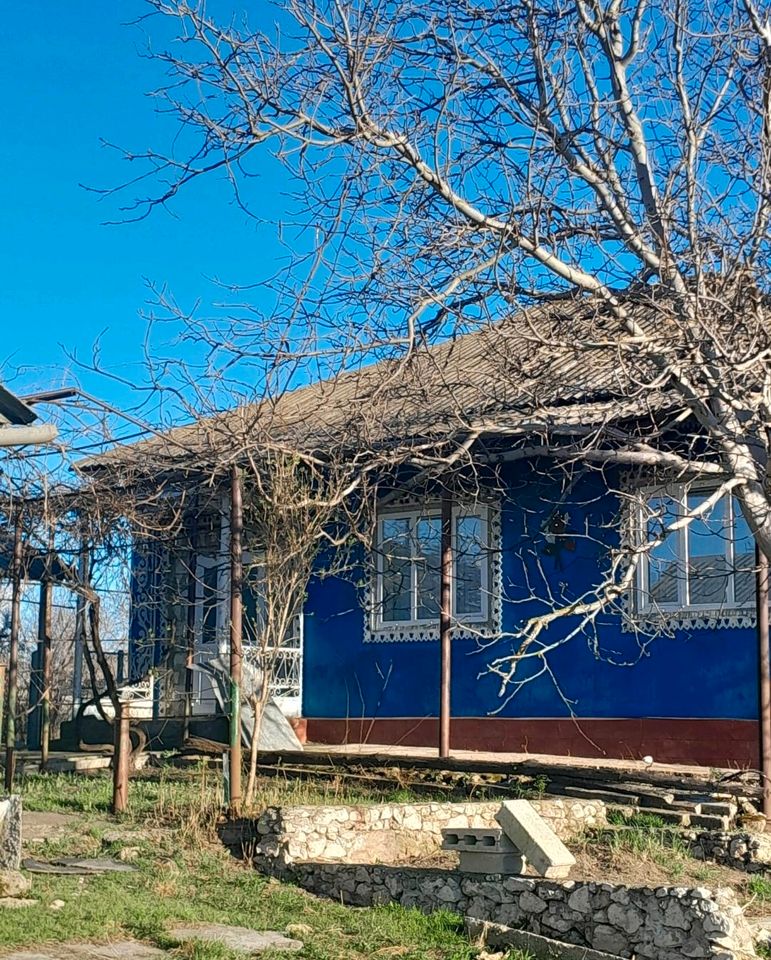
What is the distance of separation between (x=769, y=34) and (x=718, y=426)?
2.77 m

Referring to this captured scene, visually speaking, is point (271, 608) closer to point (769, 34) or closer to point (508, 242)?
point (508, 242)

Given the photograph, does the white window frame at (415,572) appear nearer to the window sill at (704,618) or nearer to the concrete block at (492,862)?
the window sill at (704,618)

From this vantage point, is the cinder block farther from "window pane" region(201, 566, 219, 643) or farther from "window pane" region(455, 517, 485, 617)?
"window pane" region(201, 566, 219, 643)

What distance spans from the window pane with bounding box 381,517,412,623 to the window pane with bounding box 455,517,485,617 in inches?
27.9

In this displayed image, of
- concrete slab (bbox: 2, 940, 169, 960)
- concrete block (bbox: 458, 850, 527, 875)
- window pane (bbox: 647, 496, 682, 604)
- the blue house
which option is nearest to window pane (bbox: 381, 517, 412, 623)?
the blue house

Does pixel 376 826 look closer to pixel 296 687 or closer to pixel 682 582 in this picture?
pixel 682 582

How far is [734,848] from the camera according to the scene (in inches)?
384

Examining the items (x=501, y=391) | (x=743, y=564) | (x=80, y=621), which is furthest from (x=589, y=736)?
(x=80, y=621)

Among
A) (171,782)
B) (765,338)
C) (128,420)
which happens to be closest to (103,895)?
(128,420)

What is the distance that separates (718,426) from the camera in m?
8.16

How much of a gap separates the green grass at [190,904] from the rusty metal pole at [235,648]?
0.28 metres

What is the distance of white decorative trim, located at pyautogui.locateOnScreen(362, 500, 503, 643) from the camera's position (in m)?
14.8

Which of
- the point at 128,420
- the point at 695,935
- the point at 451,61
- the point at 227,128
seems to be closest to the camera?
the point at 695,935

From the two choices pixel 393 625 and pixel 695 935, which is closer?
pixel 695 935
